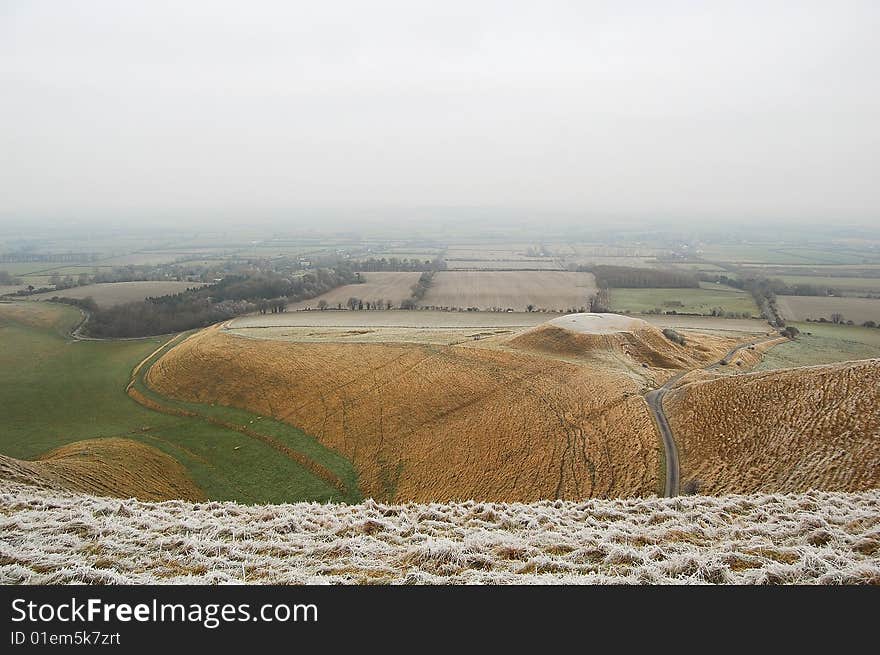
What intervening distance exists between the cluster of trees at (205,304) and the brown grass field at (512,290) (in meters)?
25.3

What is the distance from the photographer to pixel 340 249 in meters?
173

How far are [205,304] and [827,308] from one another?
10239 centimetres

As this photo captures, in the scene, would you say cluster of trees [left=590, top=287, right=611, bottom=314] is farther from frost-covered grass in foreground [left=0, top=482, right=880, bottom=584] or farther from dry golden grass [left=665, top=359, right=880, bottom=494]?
frost-covered grass in foreground [left=0, top=482, right=880, bottom=584]

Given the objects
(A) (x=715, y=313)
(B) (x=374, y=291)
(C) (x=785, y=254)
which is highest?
(C) (x=785, y=254)

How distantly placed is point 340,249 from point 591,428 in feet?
529

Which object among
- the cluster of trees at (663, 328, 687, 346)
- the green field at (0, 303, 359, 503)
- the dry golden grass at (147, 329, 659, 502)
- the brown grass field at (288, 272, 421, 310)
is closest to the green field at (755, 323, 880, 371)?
the cluster of trees at (663, 328, 687, 346)

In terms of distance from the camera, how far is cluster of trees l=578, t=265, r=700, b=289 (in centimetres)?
9003

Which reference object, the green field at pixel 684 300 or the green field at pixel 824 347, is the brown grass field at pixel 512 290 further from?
the green field at pixel 824 347

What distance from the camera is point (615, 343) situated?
38406 millimetres

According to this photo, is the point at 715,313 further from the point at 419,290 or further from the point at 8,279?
the point at 8,279

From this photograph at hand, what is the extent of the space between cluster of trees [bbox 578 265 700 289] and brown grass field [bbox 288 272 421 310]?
4409 centimetres

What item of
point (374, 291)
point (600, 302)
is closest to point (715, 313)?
point (600, 302)

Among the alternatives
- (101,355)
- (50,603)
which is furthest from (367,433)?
(101,355)

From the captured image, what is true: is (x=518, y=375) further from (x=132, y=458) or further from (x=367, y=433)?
(x=132, y=458)
